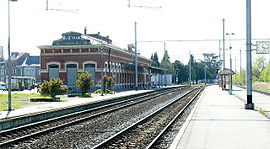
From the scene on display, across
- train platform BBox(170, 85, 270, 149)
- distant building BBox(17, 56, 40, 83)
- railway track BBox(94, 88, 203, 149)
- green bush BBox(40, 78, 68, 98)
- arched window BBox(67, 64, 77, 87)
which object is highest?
distant building BBox(17, 56, 40, 83)

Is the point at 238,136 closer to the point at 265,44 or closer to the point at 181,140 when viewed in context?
the point at 181,140

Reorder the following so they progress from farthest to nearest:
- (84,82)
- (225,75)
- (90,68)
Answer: (90,68), (225,75), (84,82)

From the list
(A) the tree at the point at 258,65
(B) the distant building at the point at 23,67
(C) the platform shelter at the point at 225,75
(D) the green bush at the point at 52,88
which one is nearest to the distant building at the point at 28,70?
(B) the distant building at the point at 23,67

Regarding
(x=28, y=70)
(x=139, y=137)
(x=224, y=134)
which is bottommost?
(x=139, y=137)

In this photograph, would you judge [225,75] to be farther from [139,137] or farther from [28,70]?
[28,70]

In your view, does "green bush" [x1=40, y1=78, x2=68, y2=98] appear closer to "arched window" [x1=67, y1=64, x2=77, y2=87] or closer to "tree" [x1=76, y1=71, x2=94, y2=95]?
"tree" [x1=76, y1=71, x2=94, y2=95]

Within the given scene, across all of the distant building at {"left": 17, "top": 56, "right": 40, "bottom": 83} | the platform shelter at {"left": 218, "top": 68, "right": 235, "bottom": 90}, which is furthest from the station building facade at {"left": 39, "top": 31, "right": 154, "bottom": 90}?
the distant building at {"left": 17, "top": 56, "right": 40, "bottom": 83}

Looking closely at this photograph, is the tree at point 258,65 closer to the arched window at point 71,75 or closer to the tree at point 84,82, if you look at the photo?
the arched window at point 71,75

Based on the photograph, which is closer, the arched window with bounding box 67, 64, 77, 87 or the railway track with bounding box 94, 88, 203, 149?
the railway track with bounding box 94, 88, 203, 149

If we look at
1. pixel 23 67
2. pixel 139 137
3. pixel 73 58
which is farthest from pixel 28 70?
pixel 139 137

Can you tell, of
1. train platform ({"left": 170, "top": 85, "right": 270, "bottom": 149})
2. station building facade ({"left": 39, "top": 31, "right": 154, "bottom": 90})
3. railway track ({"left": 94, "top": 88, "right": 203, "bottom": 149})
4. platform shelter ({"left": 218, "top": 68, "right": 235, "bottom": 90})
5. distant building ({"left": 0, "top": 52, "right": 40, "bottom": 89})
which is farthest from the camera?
distant building ({"left": 0, "top": 52, "right": 40, "bottom": 89})

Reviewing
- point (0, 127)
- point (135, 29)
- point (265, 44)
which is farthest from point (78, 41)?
point (0, 127)

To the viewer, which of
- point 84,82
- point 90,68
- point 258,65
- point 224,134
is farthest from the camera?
point 258,65

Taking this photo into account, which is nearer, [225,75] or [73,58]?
[225,75]
